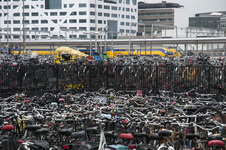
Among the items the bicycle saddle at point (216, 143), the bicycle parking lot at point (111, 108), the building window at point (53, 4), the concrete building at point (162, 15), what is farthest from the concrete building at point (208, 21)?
the bicycle saddle at point (216, 143)

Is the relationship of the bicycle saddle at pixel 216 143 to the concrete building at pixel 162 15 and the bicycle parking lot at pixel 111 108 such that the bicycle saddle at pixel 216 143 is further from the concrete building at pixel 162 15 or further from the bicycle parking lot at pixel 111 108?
the concrete building at pixel 162 15

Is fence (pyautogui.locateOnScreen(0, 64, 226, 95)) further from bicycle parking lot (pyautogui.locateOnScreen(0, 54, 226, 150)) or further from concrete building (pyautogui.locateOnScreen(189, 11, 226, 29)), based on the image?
concrete building (pyautogui.locateOnScreen(189, 11, 226, 29))

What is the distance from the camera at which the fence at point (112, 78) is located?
46.2ft

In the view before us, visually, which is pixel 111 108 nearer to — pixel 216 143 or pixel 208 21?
pixel 216 143

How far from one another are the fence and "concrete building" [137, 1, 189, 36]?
354 ft

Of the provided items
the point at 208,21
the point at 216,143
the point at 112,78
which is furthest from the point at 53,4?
the point at 216,143

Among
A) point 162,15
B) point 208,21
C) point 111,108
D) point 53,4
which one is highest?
point 53,4

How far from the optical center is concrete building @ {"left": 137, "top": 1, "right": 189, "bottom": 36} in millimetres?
122250

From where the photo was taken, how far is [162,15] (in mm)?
123188

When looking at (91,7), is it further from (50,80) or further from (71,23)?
(50,80)

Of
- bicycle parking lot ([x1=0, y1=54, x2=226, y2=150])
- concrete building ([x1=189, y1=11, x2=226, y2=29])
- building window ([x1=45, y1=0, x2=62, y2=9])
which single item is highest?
building window ([x1=45, y1=0, x2=62, y2=9])

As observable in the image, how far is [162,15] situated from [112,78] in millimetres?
112448

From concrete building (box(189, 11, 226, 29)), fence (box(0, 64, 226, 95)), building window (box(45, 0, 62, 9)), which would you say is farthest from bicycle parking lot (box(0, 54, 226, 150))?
concrete building (box(189, 11, 226, 29))

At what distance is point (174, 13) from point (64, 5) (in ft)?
151
